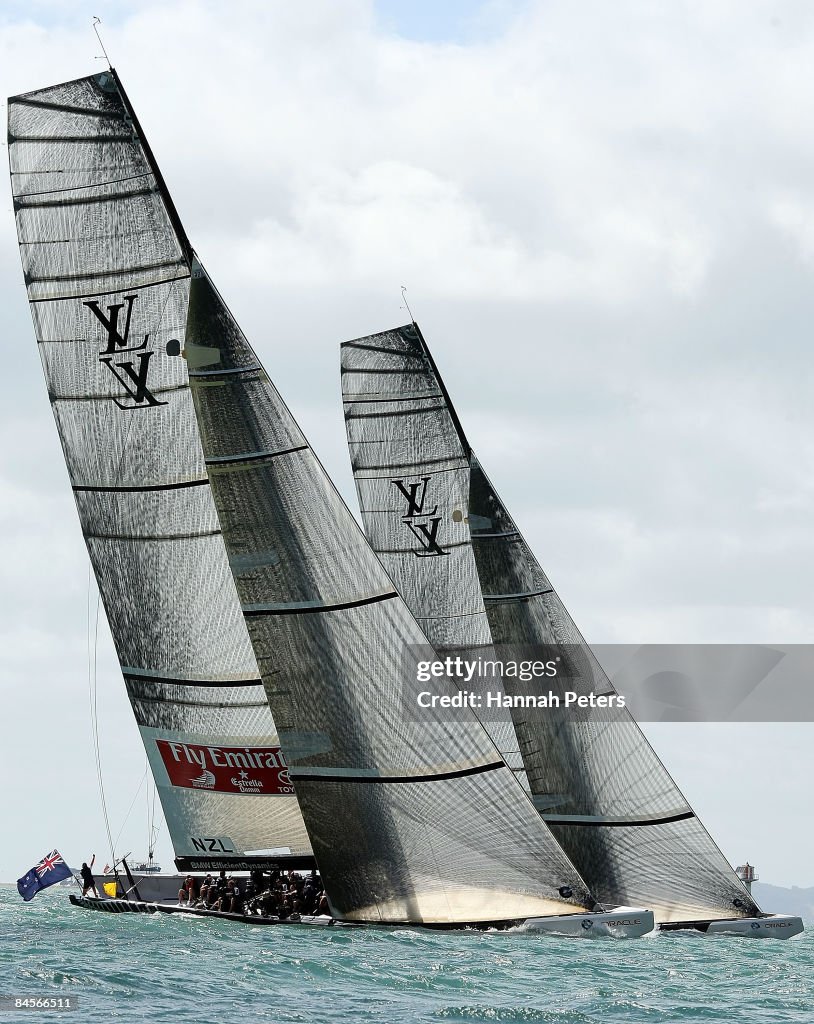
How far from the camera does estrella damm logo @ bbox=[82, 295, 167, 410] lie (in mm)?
26516

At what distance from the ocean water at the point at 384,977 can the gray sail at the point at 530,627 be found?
2.58 m

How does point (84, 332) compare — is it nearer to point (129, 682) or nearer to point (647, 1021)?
point (129, 682)

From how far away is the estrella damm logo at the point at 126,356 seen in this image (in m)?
26.5

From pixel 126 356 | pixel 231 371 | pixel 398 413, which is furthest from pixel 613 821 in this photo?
pixel 126 356

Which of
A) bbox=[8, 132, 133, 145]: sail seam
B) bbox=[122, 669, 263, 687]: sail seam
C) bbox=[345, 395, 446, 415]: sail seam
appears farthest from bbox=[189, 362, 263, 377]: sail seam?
bbox=[345, 395, 446, 415]: sail seam

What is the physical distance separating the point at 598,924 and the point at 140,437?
35.7 ft

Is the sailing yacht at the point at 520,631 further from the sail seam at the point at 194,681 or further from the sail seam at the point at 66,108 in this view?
the sail seam at the point at 66,108

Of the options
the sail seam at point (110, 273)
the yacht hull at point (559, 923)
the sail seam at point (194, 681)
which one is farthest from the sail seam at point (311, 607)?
the sail seam at point (110, 273)

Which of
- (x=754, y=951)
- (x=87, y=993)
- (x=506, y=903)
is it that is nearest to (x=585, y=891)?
(x=506, y=903)

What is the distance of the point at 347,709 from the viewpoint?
2419 cm

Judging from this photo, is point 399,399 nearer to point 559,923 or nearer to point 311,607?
point 311,607

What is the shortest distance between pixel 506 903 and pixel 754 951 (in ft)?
18.7

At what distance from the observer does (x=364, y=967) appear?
20375 mm

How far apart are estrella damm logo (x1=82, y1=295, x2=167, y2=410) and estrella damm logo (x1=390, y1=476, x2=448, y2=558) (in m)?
7.90
